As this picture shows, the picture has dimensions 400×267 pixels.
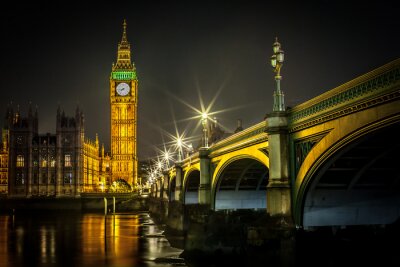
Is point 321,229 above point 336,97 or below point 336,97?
below

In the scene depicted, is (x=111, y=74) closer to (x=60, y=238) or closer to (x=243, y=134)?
(x=60, y=238)

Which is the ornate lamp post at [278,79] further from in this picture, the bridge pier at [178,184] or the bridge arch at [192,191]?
the bridge arch at [192,191]

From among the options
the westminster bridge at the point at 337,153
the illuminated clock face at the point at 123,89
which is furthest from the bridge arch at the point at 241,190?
the illuminated clock face at the point at 123,89

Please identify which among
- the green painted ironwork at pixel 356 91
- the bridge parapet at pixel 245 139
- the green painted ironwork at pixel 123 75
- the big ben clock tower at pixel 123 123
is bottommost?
A: the bridge parapet at pixel 245 139

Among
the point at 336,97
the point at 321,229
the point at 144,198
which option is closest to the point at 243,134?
the point at 321,229

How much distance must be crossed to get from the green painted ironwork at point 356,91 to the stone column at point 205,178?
823 inches

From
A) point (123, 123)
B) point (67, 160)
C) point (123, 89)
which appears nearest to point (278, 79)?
point (67, 160)

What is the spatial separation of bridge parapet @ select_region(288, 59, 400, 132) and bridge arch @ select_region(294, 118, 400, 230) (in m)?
1.70

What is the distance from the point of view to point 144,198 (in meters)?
119

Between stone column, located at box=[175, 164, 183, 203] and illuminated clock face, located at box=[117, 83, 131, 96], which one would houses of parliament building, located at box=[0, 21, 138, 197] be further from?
stone column, located at box=[175, 164, 183, 203]

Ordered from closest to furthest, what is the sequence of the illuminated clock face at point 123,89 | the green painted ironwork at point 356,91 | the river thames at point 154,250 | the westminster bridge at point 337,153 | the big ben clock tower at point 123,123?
the green painted ironwork at point 356,91
the westminster bridge at point 337,153
the river thames at point 154,250
the big ben clock tower at point 123,123
the illuminated clock face at point 123,89

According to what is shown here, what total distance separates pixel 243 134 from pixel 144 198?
91186 millimetres

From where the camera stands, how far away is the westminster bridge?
16422 mm

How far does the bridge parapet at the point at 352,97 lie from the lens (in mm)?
15219
